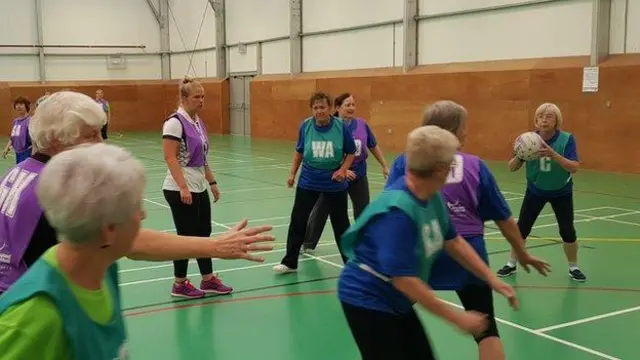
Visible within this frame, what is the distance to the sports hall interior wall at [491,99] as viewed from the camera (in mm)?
15117

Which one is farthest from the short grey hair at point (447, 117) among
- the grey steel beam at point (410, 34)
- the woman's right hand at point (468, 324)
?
the grey steel beam at point (410, 34)

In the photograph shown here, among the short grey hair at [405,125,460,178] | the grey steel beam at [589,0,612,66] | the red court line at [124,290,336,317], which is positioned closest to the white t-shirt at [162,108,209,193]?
the red court line at [124,290,336,317]

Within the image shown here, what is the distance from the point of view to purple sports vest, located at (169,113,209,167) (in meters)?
6.34

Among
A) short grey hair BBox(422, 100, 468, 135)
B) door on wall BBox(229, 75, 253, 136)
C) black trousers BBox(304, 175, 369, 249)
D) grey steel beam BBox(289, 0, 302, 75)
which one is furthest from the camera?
door on wall BBox(229, 75, 253, 136)

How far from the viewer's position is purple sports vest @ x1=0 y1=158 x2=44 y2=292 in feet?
9.33

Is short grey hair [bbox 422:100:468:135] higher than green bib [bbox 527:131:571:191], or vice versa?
short grey hair [bbox 422:100:468:135]

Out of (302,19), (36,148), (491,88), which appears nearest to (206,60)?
(302,19)

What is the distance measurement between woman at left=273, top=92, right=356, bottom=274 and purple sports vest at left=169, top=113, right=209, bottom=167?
4.27 ft

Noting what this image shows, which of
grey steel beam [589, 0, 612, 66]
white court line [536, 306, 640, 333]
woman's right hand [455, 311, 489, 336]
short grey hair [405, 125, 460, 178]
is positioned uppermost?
grey steel beam [589, 0, 612, 66]

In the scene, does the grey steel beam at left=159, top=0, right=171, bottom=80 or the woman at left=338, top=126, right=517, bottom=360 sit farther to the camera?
the grey steel beam at left=159, top=0, right=171, bottom=80

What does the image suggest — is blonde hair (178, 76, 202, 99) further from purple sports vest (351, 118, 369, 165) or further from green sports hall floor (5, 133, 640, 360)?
purple sports vest (351, 118, 369, 165)

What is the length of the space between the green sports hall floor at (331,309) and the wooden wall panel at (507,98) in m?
5.15

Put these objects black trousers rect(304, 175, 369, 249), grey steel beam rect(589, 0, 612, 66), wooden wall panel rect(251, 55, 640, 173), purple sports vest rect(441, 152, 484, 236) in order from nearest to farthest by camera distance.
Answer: purple sports vest rect(441, 152, 484, 236) → black trousers rect(304, 175, 369, 249) → wooden wall panel rect(251, 55, 640, 173) → grey steel beam rect(589, 0, 612, 66)

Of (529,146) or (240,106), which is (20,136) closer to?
(529,146)
